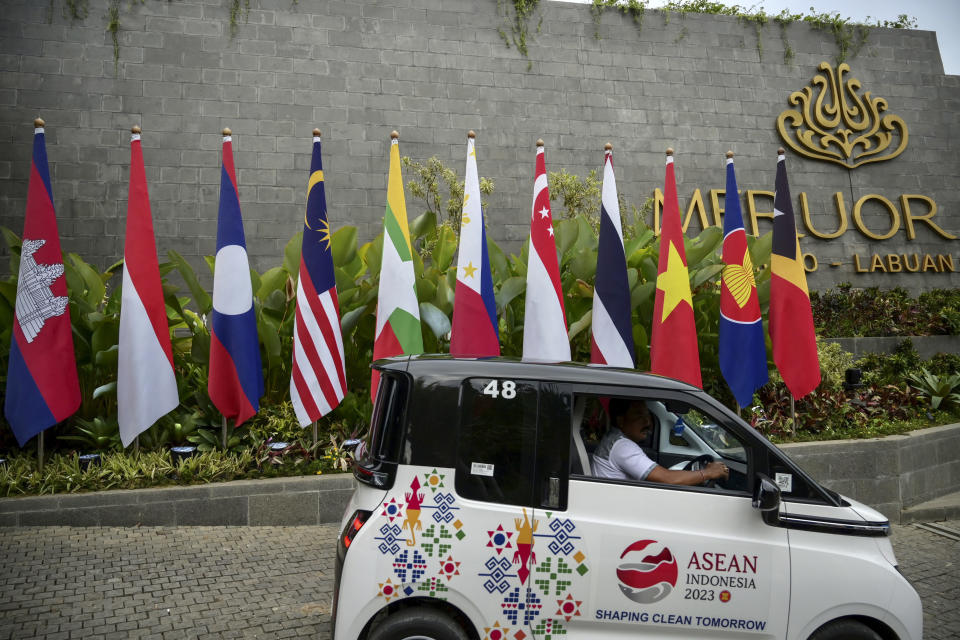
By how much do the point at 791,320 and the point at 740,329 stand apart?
1.91 ft

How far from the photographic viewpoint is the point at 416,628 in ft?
10.1

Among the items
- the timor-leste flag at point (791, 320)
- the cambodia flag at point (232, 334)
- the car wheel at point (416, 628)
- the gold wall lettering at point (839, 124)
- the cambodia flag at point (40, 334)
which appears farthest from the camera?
the gold wall lettering at point (839, 124)

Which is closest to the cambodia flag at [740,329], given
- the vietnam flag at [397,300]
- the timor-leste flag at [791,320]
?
the timor-leste flag at [791,320]

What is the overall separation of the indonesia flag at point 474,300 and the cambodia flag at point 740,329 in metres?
2.34

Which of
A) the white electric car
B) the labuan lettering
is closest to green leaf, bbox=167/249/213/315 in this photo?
the white electric car

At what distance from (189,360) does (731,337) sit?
5587 mm

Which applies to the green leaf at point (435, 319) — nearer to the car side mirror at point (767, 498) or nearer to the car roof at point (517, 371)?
the car roof at point (517, 371)

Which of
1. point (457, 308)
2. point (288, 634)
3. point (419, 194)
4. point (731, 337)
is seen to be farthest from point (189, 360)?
point (731, 337)

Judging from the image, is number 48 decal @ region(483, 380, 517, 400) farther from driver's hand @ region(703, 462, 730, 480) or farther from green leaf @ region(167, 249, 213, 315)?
green leaf @ region(167, 249, 213, 315)

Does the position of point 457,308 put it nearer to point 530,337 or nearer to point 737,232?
point 530,337

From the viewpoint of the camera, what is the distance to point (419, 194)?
10883 mm

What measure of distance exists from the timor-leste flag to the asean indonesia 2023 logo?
4.49m

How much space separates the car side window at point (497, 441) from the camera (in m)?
3.17

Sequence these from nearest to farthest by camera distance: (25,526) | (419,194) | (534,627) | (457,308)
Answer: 1. (534,627)
2. (25,526)
3. (457,308)
4. (419,194)
